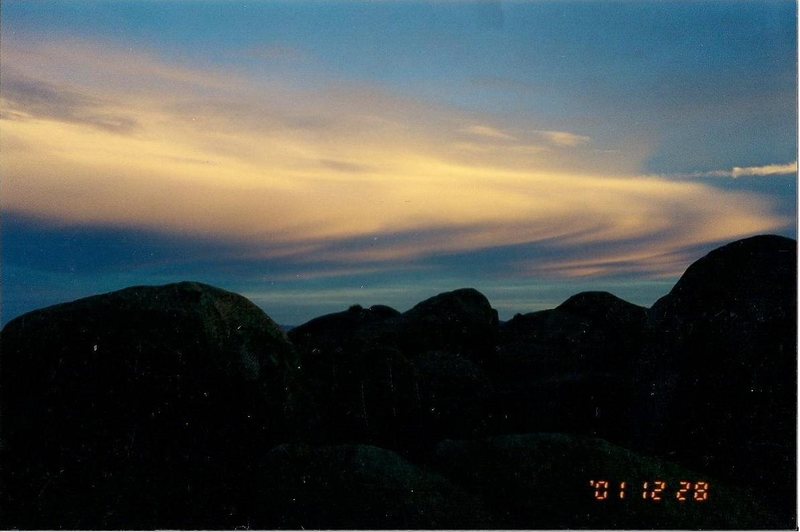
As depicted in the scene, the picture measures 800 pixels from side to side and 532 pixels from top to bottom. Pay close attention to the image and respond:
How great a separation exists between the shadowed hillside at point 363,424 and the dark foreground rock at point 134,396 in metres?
0.01

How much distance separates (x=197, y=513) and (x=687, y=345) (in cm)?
477

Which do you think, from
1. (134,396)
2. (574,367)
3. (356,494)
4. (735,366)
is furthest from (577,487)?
(574,367)

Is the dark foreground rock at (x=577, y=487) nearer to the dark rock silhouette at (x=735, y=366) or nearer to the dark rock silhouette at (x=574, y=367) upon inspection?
the dark rock silhouette at (x=735, y=366)

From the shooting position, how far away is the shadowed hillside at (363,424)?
18.9ft

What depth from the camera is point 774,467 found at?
6508 millimetres

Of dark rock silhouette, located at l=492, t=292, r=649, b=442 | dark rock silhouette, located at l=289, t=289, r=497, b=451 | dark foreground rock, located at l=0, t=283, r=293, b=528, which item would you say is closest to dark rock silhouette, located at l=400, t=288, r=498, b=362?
dark rock silhouette, located at l=492, t=292, r=649, b=442

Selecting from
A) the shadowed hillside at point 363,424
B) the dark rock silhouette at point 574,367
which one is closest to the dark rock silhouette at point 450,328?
the dark rock silhouette at point 574,367

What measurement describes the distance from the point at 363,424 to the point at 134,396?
7.31 feet

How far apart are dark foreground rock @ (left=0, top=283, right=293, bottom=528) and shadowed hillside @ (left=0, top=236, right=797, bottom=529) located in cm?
1

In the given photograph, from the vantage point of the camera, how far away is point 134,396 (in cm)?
695

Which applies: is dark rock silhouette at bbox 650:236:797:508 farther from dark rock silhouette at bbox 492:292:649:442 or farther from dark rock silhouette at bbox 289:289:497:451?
dark rock silhouette at bbox 289:289:497:451

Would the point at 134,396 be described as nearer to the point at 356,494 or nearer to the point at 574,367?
the point at 356,494

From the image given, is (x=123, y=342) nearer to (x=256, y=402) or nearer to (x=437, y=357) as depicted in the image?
(x=256, y=402)

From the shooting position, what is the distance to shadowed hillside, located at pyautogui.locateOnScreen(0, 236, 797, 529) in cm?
577
